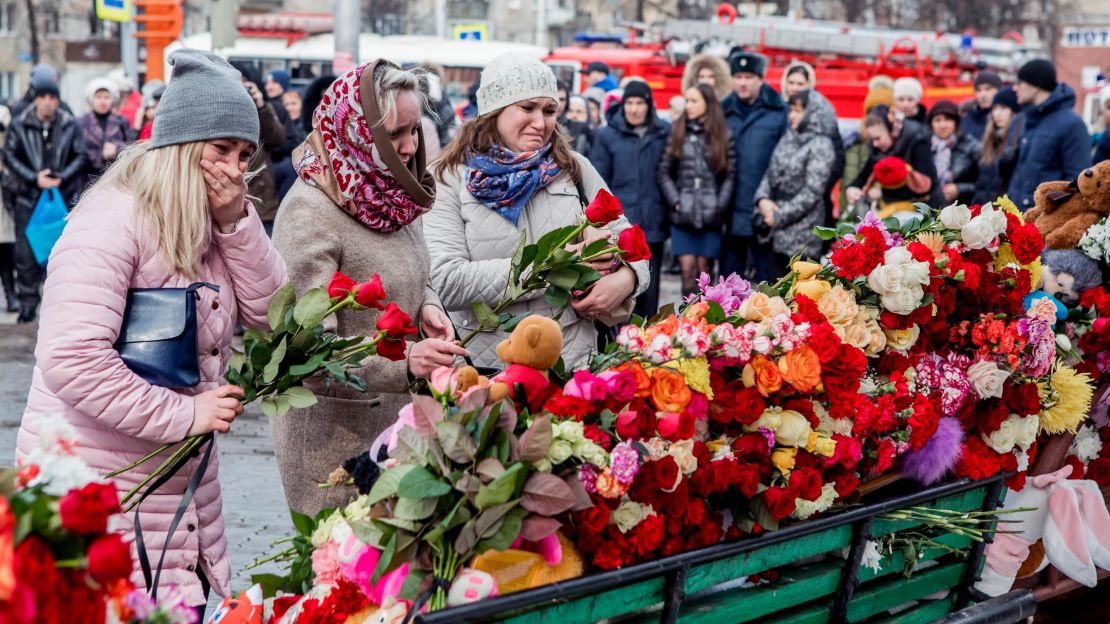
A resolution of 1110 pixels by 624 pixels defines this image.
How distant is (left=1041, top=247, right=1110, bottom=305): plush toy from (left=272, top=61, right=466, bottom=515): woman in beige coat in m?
2.78

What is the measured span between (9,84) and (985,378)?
158 feet

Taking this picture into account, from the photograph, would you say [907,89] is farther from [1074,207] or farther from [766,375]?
[766,375]

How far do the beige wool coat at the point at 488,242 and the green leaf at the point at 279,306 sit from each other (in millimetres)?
1038

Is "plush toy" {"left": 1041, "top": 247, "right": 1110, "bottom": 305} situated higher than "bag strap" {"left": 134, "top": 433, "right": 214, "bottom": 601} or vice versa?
"plush toy" {"left": 1041, "top": 247, "right": 1110, "bottom": 305}

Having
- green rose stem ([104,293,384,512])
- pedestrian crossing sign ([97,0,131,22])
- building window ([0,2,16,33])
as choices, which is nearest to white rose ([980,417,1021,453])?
green rose stem ([104,293,384,512])

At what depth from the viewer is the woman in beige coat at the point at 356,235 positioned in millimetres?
3156

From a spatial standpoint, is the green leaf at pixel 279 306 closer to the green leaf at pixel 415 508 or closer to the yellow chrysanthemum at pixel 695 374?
the green leaf at pixel 415 508

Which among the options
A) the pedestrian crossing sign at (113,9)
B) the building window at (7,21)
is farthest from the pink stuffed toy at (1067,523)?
the building window at (7,21)

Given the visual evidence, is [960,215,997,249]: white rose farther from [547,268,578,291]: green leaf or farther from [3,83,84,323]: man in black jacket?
[3,83,84,323]: man in black jacket

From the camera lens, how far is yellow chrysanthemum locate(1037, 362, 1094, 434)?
394 centimetres

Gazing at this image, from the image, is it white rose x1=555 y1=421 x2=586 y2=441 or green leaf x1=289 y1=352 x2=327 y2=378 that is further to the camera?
green leaf x1=289 y1=352 x2=327 y2=378

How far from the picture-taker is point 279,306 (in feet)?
9.06

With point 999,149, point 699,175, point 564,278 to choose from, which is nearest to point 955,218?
point 564,278

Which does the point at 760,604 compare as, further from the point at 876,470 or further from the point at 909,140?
the point at 909,140
